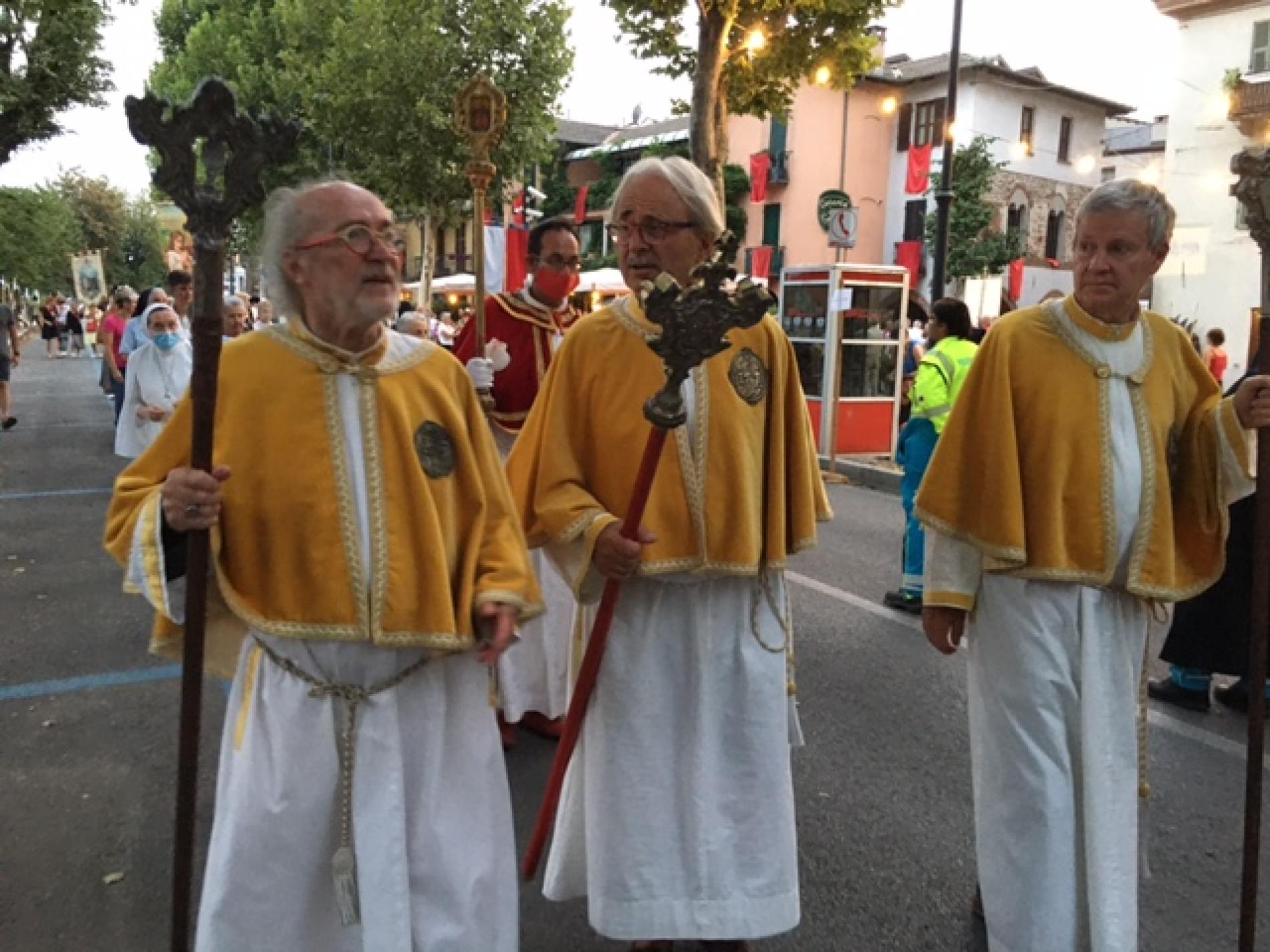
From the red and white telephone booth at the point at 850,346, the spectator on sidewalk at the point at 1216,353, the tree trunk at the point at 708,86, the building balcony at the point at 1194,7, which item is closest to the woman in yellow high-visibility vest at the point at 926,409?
the red and white telephone booth at the point at 850,346

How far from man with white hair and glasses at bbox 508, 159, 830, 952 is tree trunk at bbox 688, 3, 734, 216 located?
10.3 m

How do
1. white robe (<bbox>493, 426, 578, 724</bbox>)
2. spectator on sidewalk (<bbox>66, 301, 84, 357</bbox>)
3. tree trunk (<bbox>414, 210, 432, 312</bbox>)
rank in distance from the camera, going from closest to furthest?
white robe (<bbox>493, 426, 578, 724</bbox>) → tree trunk (<bbox>414, 210, 432, 312</bbox>) → spectator on sidewalk (<bbox>66, 301, 84, 357</bbox>)

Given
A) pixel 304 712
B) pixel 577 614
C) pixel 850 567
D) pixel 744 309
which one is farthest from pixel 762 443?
pixel 850 567

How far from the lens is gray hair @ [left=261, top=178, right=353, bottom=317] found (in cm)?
231

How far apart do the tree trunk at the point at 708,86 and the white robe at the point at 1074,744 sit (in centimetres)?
1053

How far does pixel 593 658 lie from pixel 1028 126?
37072mm

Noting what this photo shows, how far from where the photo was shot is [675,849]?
2.88 metres

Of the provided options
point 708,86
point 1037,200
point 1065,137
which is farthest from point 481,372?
point 1065,137

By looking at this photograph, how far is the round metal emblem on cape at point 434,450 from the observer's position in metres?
2.35

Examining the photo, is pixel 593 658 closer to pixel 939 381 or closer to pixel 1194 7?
pixel 939 381

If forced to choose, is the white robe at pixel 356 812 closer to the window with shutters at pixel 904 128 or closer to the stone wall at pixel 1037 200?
the stone wall at pixel 1037 200

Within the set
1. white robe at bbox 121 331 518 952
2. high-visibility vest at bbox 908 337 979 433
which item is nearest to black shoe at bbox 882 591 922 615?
high-visibility vest at bbox 908 337 979 433

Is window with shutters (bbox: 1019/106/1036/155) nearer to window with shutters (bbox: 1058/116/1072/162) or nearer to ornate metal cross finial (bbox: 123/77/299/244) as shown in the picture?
window with shutters (bbox: 1058/116/1072/162)

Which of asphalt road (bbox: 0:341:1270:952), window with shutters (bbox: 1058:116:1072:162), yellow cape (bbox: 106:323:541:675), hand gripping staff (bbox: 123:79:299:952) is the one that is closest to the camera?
hand gripping staff (bbox: 123:79:299:952)
